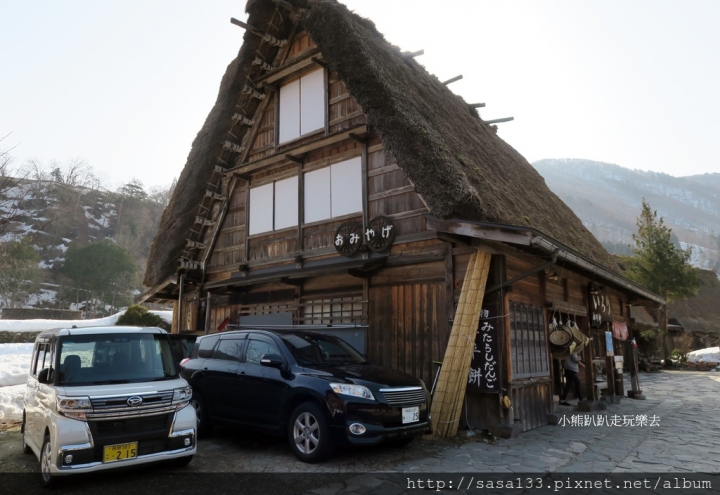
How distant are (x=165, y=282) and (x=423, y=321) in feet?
27.4

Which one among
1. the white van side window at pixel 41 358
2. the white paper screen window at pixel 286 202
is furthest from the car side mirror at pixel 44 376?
the white paper screen window at pixel 286 202

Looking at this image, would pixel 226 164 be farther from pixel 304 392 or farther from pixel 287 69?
pixel 304 392

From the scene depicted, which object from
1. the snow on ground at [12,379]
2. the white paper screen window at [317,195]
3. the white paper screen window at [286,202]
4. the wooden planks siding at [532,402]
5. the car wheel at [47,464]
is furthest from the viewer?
the white paper screen window at [286,202]

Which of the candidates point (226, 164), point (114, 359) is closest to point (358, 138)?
point (226, 164)

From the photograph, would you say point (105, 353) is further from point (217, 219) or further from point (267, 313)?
point (217, 219)

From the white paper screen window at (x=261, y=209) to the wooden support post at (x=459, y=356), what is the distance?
20.0ft

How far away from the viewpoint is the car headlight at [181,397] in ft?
18.5

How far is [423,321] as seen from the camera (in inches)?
348

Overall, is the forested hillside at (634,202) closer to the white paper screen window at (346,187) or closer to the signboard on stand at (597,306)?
the signboard on stand at (597,306)

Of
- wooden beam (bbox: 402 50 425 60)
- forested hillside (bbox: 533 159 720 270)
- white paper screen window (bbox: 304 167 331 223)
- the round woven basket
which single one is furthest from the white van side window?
forested hillside (bbox: 533 159 720 270)

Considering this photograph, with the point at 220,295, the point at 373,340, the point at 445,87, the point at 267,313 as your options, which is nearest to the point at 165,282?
the point at 220,295

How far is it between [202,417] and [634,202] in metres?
192

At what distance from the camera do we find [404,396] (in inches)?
248

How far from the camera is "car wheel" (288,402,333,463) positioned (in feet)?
19.4
